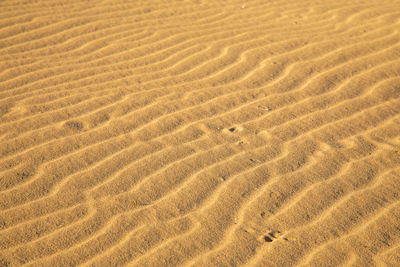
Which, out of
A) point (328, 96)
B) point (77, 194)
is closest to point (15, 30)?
point (77, 194)

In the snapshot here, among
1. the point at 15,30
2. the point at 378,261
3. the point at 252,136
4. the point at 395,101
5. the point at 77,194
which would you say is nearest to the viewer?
the point at 378,261

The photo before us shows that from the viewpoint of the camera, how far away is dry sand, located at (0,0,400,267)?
2.38 metres

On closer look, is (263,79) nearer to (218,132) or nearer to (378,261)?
(218,132)

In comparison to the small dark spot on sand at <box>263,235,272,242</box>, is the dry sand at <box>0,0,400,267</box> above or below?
above

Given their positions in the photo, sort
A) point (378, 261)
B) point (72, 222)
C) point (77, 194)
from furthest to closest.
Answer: point (77, 194)
point (72, 222)
point (378, 261)

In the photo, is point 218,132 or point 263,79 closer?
point 218,132

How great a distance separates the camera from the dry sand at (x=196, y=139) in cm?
238

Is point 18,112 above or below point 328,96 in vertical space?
above

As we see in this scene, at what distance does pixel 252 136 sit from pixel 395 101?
1.44 meters

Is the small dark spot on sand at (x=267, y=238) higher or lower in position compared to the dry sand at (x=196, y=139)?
lower

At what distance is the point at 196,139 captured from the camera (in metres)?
3.15

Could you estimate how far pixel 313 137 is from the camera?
322 centimetres

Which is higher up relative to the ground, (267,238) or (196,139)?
(196,139)

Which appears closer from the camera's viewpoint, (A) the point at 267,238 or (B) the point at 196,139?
(A) the point at 267,238
